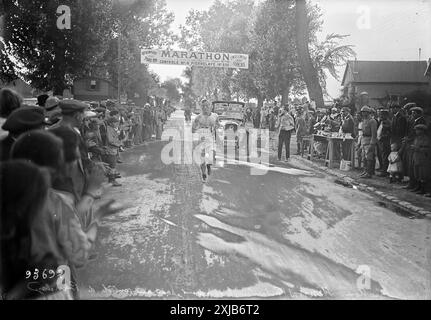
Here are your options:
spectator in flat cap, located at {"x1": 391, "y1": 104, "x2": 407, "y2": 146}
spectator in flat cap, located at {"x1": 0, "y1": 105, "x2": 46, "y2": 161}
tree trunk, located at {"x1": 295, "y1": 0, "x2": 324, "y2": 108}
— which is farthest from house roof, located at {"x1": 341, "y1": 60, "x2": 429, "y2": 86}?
spectator in flat cap, located at {"x1": 0, "y1": 105, "x2": 46, "y2": 161}

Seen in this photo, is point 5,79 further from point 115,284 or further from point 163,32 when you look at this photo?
point 163,32

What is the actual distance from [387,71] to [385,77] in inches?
50.8

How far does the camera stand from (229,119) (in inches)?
773

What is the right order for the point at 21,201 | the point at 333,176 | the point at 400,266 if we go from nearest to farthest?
1. the point at 21,201
2. the point at 400,266
3. the point at 333,176

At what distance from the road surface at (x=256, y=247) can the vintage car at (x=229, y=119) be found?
354 inches

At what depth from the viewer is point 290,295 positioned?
3.82 meters

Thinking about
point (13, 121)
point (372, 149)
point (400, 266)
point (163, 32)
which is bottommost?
point (400, 266)

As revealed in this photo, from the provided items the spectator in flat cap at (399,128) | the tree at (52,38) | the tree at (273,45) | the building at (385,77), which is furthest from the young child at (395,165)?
the building at (385,77)

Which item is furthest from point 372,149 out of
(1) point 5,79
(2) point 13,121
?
(1) point 5,79

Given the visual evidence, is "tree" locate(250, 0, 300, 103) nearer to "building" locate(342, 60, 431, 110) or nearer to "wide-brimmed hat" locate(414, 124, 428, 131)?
"building" locate(342, 60, 431, 110)

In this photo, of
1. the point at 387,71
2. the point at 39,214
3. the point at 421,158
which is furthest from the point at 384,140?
the point at 387,71

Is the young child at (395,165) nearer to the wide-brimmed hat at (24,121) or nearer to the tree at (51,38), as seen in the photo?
the wide-brimmed hat at (24,121)

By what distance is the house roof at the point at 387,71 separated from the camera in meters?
48.1

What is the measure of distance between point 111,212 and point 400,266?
4435 millimetres
